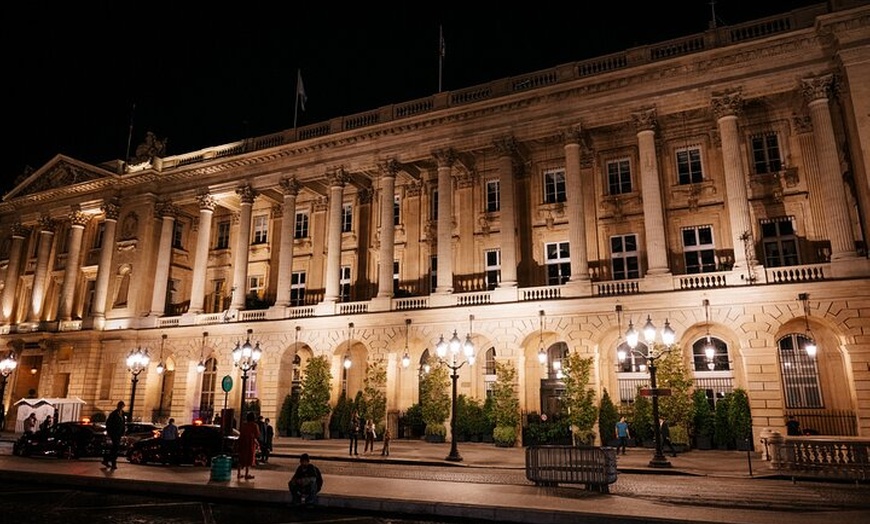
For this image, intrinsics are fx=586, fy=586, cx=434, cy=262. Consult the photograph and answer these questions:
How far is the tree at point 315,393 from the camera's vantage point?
3130 cm

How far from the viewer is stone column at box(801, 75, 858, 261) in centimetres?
2370

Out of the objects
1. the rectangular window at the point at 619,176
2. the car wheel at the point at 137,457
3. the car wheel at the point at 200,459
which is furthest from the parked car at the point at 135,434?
the rectangular window at the point at 619,176

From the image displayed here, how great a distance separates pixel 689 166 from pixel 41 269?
1824 inches

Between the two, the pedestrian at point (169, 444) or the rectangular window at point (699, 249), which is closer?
the pedestrian at point (169, 444)

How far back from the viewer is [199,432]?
20250 millimetres

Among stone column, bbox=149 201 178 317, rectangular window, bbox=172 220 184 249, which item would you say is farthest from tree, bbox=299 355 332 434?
rectangular window, bbox=172 220 184 249

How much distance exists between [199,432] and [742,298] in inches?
863

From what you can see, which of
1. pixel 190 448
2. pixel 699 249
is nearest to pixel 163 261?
pixel 190 448

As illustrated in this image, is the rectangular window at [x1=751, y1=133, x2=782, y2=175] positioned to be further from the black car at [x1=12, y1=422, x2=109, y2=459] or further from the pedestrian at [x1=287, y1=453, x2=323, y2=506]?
the black car at [x1=12, y1=422, x2=109, y2=459]

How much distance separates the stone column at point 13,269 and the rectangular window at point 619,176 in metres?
46.1

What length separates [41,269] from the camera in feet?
148

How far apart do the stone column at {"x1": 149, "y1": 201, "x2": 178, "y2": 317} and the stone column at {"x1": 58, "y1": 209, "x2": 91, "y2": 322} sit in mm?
6962

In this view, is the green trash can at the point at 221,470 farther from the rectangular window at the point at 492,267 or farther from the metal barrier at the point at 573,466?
the rectangular window at the point at 492,267

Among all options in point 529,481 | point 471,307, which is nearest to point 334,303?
point 471,307
